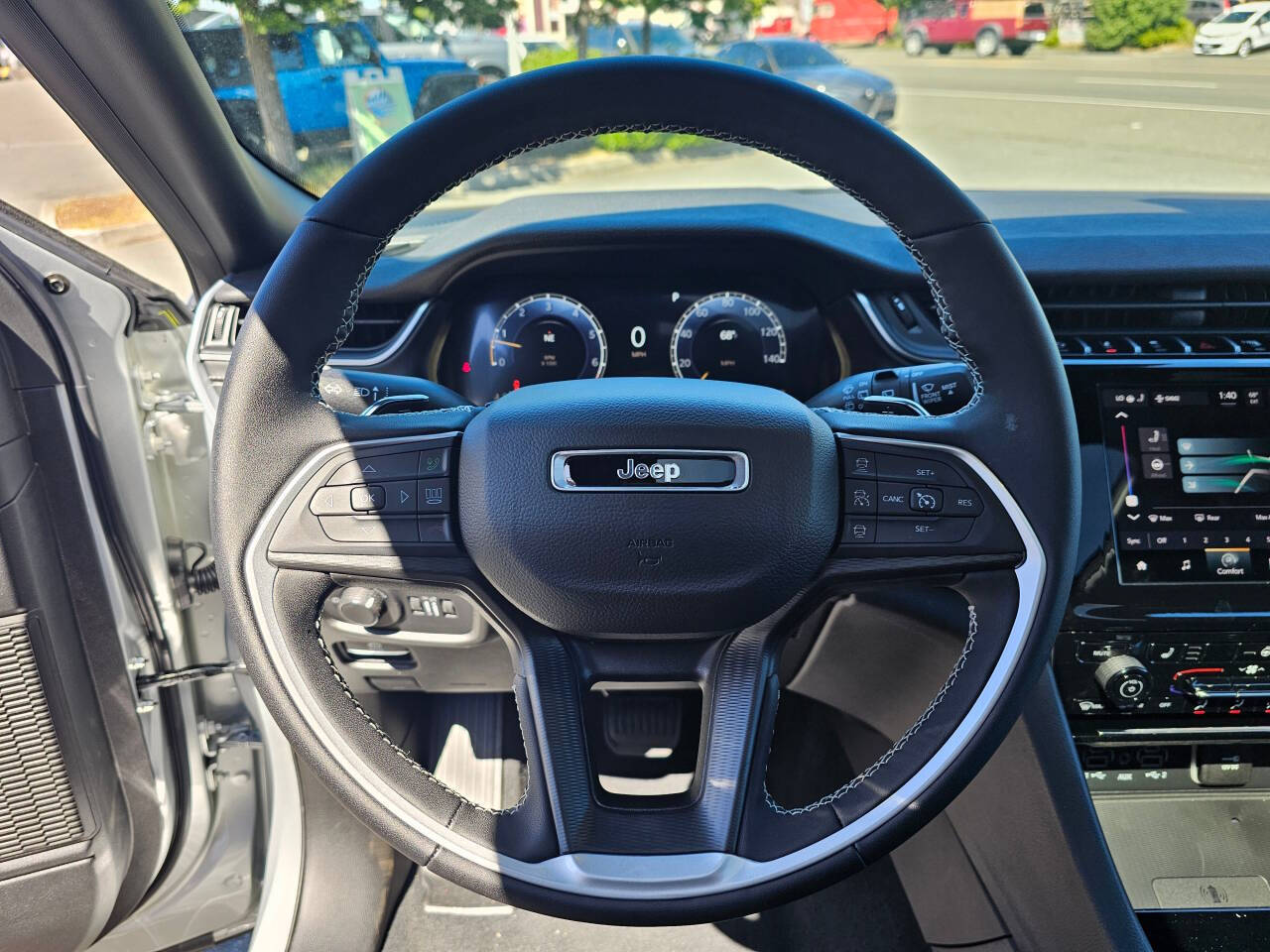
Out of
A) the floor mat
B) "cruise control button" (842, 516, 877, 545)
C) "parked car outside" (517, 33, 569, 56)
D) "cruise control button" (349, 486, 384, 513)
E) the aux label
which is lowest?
the floor mat

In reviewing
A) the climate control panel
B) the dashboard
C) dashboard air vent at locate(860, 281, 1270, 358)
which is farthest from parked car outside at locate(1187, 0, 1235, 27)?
the climate control panel

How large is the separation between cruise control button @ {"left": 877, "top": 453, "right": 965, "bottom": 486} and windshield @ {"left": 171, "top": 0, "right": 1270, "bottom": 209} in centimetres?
79

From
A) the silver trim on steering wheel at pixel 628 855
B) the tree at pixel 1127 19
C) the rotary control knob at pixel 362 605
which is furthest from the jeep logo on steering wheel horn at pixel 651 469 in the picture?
the tree at pixel 1127 19

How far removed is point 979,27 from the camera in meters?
1.82

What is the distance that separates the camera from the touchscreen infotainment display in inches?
60.1

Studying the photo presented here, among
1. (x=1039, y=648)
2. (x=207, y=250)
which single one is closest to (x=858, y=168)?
(x=1039, y=648)

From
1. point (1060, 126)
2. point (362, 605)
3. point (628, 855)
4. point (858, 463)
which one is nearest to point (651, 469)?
point (858, 463)

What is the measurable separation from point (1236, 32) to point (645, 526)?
1476 mm

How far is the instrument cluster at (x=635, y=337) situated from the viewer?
5.59 feet

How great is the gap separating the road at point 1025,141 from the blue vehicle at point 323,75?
0.65 feet

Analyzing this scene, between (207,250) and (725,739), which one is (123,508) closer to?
(207,250)

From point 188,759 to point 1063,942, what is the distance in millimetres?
1425

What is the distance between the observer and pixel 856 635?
1527 mm

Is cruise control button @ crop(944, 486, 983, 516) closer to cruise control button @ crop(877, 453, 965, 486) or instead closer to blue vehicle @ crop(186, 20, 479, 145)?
cruise control button @ crop(877, 453, 965, 486)
